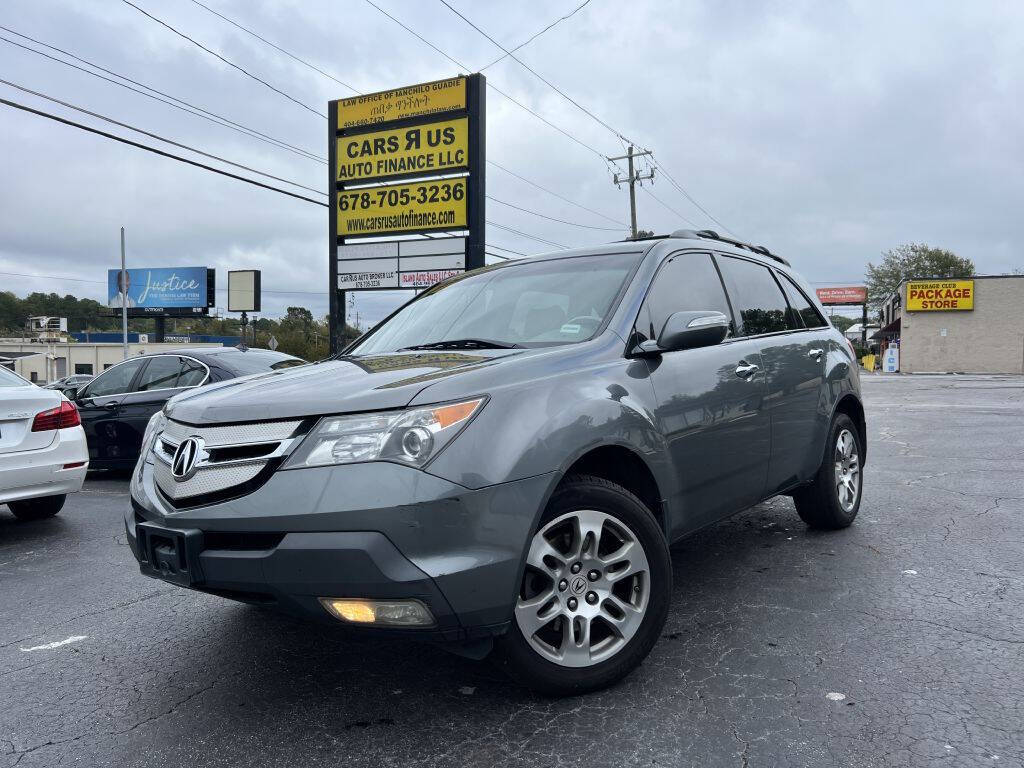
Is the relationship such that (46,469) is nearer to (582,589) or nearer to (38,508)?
(38,508)

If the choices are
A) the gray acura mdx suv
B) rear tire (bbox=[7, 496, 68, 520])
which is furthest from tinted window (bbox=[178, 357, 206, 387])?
the gray acura mdx suv

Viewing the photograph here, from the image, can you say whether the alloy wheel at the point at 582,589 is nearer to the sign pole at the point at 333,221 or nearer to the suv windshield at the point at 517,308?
the suv windshield at the point at 517,308

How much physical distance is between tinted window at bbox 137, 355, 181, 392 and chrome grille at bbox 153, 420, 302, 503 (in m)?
6.24

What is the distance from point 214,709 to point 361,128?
16.0 m

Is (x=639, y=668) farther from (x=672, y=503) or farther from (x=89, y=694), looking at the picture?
(x=89, y=694)

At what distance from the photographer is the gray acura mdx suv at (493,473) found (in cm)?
243

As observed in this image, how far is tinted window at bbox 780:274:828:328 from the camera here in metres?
5.11

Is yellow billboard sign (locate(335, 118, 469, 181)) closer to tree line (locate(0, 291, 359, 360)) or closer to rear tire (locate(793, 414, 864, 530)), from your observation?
rear tire (locate(793, 414, 864, 530))

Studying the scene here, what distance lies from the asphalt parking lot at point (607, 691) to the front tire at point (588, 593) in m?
0.14

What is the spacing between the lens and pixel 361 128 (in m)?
17.2

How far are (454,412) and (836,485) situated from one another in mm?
3377

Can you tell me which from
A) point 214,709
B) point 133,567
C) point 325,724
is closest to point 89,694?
point 214,709

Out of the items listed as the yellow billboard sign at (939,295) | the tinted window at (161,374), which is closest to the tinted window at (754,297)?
the tinted window at (161,374)

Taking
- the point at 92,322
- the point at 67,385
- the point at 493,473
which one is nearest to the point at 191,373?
the point at 493,473
